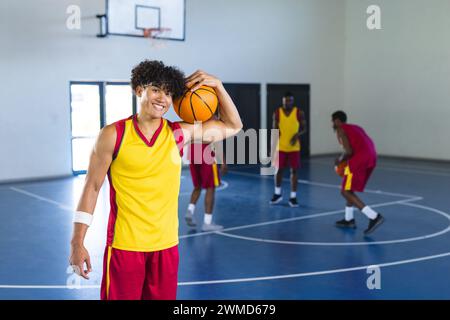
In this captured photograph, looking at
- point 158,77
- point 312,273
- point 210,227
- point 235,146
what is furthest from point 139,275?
point 235,146

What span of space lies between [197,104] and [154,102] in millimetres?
361

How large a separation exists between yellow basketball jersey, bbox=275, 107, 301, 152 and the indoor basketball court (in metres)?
0.04

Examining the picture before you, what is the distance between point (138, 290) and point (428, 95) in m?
14.1

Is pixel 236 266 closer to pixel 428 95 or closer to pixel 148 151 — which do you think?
pixel 148 151

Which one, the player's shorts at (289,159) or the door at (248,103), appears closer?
the player's shorts at (289,159)

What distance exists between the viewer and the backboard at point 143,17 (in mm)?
12979

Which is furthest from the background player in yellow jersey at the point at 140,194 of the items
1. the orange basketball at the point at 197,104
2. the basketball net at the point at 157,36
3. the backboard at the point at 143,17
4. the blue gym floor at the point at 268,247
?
the basketball net at the point at 157,36

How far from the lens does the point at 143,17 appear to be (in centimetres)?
1333

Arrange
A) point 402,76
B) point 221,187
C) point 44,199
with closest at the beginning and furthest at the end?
point 44,199
point 221,187
point 402,76

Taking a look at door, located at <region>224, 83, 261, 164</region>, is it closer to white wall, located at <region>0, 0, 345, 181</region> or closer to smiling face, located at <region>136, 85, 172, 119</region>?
white wall, located at <region>0, 0, 345, 181</region>

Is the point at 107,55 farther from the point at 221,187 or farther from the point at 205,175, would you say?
the point at 205,175

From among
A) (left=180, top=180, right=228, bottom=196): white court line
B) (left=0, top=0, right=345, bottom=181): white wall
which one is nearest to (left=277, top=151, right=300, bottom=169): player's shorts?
(left=180, top=180, right=228, bottom=196): white court line

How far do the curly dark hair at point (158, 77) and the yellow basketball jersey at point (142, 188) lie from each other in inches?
7.6

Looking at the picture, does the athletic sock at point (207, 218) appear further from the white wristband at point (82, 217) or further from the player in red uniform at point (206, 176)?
the white wristband at point (82, 217)
